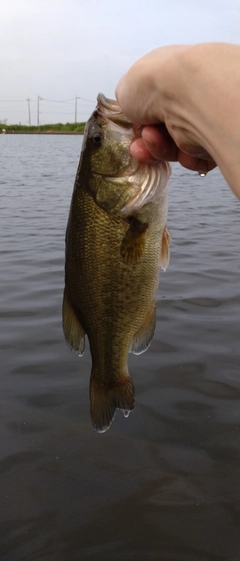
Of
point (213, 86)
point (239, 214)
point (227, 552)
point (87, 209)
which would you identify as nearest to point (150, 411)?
point (227, 552)

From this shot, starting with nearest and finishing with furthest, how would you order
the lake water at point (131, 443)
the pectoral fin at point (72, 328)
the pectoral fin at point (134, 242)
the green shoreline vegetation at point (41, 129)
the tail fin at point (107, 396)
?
the pectoral fin at point (134, 242) < the pectoral fin at point (72, 328) < the tail fin at point (107, 396) < the lake water at point (131, 443) < the green shoreline vegetation at point (41, 129)

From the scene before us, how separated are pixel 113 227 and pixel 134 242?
5.0 inches

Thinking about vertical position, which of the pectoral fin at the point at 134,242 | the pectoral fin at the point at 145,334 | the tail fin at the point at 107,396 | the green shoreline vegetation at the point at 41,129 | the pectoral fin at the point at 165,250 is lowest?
the green shoreline vegetation at the point at 41,129

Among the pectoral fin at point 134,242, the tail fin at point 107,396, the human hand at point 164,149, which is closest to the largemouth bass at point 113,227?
the pectoral fin at point 134,242

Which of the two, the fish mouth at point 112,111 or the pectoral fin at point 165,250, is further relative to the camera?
the pectoral fin at point 165,250

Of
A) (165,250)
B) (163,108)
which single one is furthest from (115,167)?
(163,108)

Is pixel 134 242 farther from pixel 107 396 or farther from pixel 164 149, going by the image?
pixel 107 396

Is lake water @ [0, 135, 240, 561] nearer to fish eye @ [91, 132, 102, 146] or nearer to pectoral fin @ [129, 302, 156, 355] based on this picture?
pectoral fin @ [129, 302, 156, 355]

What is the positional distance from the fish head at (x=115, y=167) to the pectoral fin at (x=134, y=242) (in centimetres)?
6

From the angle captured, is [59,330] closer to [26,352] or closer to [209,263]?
[26,352]

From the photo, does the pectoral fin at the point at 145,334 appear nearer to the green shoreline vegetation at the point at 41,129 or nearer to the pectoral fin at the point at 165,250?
the pectoral fin at the point at 165,250

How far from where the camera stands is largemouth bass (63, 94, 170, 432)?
2.36m

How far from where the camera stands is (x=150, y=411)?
423 cm

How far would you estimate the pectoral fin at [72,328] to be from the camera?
2.67 metres
